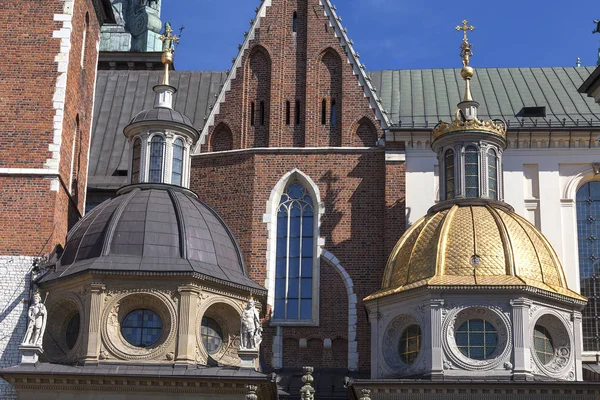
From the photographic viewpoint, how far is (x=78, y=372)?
31.6 meters

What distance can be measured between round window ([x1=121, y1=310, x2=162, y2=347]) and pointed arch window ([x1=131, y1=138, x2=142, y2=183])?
524cm

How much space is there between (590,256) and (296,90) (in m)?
10.2

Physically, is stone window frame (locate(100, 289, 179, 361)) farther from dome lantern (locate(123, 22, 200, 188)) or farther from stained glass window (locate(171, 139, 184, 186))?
stained glass window (locate(171, 139, 184, 186))

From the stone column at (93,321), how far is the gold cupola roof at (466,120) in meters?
11.0

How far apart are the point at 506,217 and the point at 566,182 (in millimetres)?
5101

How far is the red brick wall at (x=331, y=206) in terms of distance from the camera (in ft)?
125

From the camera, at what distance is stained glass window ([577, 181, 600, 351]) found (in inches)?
1506

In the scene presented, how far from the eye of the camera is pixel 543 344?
3353cm

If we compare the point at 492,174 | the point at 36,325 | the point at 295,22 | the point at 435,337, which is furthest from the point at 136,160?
the point at 435,337

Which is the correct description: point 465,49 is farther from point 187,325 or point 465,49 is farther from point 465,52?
point 187,325

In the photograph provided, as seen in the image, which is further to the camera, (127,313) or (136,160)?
(136,160)

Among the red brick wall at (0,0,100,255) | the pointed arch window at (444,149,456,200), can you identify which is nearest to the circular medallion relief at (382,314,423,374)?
the pointed arch window at (444,149,456,200)

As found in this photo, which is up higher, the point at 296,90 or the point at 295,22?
the point at 295,22

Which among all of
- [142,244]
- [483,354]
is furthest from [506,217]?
[142,244]
